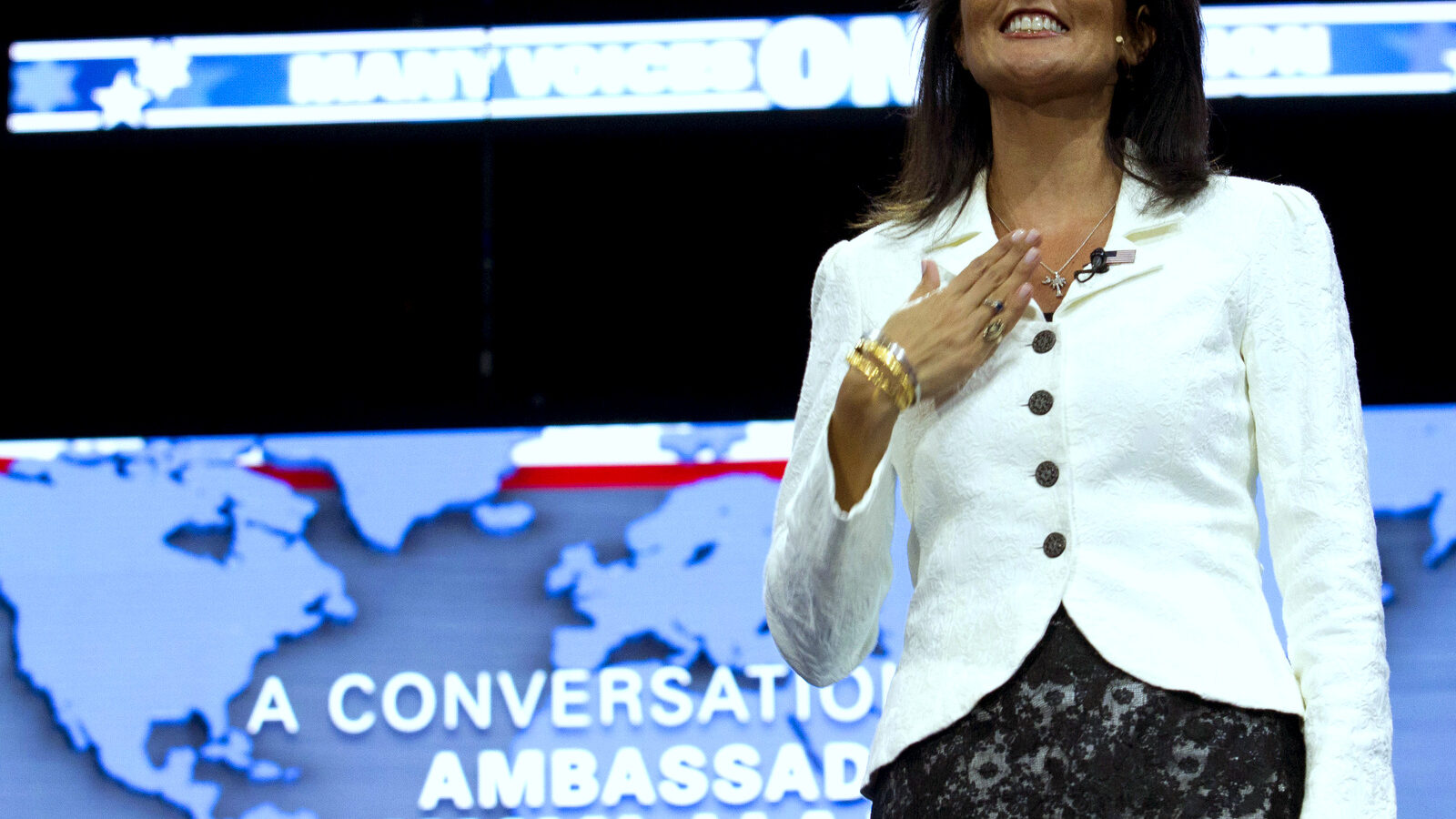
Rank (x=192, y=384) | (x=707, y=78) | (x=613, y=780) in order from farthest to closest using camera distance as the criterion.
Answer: (x=192, y=384) < (x=707, y=78) < (x=613, y=780)

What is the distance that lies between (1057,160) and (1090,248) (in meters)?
0.10

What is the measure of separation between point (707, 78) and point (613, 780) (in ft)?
4.77

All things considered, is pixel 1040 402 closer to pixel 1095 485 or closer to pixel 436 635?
pixel 1095 485

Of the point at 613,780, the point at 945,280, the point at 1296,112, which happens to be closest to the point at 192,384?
the point at 613,780

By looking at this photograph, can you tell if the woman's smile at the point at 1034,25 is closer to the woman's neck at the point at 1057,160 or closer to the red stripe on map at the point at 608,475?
the woman's neck at the point at 1057,160

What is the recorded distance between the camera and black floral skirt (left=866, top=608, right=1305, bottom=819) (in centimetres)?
106

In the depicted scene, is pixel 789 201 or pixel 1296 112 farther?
pixel 789 201

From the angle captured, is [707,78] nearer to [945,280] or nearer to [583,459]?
[583,459]

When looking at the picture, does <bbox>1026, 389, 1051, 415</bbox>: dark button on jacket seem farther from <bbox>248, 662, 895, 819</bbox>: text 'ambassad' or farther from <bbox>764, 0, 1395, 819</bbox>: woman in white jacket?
<bbox>248, 662, 895, 819</bbox>: text 'ambassad'

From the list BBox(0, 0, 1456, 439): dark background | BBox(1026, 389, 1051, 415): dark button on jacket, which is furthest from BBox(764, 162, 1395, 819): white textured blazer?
BBox(0, 0, 1456, 439): dark background

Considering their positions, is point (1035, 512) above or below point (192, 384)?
below

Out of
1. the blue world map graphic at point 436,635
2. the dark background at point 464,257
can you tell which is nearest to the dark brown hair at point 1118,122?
the blue world map graphic at point 436,635

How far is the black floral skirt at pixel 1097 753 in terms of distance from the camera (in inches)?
41.9

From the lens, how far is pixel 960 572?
3.84 ft
